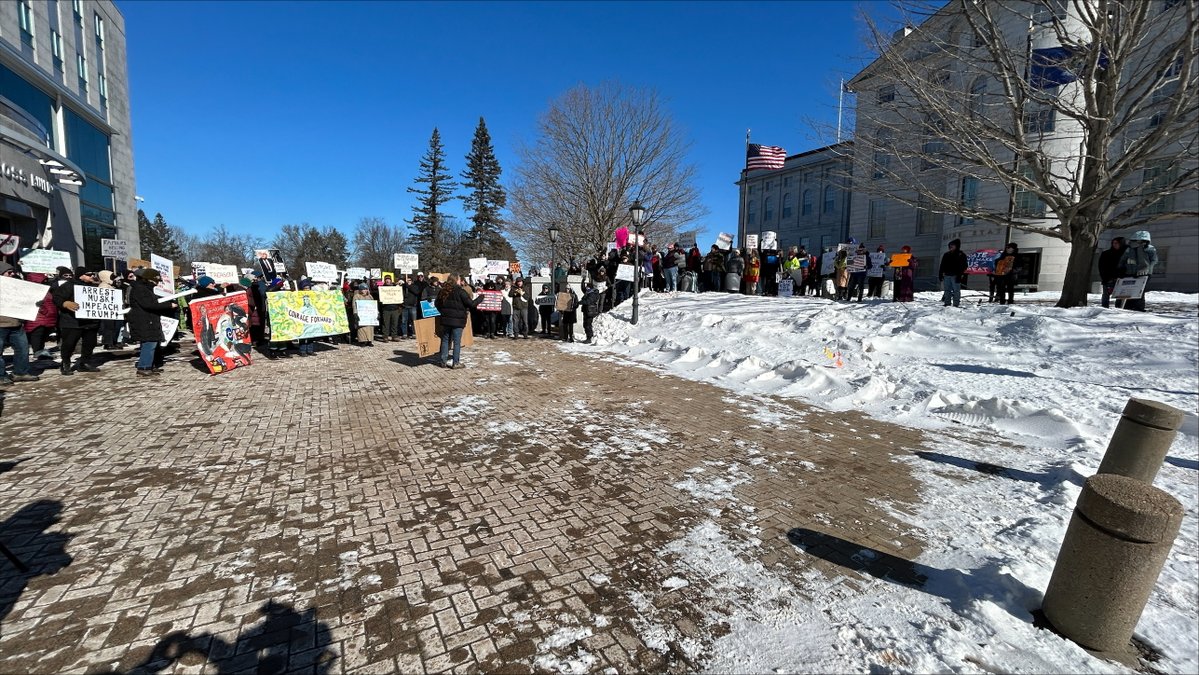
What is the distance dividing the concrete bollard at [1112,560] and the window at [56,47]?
37.3 m

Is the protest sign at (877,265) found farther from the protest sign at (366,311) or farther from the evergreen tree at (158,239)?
the evergreen tree at (158,239)

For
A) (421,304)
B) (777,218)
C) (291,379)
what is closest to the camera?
(291,379)

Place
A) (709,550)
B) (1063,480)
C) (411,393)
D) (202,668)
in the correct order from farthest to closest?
(411,393) → (1063,480) → (709,550) → (202,668)

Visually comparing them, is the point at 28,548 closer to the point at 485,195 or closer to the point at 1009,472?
the point at 1009,472

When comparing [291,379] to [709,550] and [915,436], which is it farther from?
→ [915,436]

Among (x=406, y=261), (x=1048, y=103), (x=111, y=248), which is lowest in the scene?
(x=111, y=248)

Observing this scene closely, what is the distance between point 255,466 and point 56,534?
141 cm

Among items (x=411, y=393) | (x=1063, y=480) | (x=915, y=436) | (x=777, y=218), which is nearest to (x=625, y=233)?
(x=411, y=393)

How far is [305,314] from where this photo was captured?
35.9 ft

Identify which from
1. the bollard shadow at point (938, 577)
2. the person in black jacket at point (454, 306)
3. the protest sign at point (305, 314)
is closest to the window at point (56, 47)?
the protest sign at point (305, 314)

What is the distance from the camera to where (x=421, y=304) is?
41.9 feet

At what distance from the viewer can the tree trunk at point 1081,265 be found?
1110 centimetres

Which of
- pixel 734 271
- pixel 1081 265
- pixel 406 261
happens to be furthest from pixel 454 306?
A: pixel 1081 265

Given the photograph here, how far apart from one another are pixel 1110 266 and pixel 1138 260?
169cm
